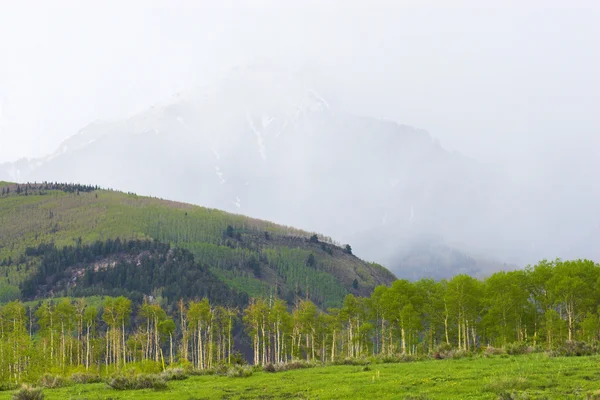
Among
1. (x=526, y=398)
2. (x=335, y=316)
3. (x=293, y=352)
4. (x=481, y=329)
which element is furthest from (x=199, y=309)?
(x=526, y=398)

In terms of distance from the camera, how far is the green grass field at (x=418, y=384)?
3078 cm

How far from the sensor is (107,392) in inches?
1676

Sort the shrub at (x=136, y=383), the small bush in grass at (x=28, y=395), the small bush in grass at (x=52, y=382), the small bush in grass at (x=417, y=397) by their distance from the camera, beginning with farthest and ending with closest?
the small bush in grass at (x=52, y=382), the shrub at (x=136, y=383), the small bush in grass at (x=28, y=395), the small bush in grass at (x=417, y=397)

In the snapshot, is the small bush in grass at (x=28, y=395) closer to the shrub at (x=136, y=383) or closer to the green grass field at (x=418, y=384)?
the green grass field at (x=418, y=384)

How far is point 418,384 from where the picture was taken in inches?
1446

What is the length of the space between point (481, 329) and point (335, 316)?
36.0 m

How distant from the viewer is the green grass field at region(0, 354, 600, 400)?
3078cm

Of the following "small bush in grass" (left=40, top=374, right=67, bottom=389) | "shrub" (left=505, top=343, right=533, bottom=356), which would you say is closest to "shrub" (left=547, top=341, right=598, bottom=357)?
"shrub" (left=505, top=343, right=533, bottom=356)

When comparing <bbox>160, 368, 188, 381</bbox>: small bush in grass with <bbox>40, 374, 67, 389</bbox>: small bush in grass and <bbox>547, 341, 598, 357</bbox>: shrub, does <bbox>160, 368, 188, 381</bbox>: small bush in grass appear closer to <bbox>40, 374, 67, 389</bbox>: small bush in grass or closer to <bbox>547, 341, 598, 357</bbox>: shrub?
<bbox>40, 374, 67, 389</bbox>: small bush in grass

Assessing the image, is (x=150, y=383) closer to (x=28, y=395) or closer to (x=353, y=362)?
(x=28, y=395)

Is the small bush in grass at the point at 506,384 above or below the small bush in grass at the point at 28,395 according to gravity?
above

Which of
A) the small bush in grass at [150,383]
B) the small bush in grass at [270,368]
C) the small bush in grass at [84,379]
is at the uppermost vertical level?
the small bush in grass at [150,383]

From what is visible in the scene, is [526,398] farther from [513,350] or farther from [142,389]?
[513,350]

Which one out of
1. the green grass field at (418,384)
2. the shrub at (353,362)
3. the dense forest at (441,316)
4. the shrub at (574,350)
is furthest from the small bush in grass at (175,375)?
the shrub at (574,350)
